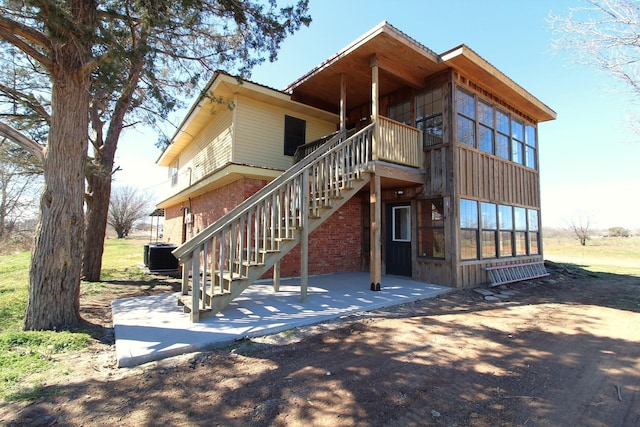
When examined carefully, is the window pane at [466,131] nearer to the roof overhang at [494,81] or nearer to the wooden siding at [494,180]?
the wooden siding at [494,180]

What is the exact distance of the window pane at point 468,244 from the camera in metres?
8.36

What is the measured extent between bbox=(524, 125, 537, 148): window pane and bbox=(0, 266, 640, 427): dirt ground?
8193mm

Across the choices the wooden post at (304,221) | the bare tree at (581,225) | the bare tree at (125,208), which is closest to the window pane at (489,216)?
the wooden post at (304,221)

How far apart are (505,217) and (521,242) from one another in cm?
152

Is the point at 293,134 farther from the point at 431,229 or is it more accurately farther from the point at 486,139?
the point at 486,139

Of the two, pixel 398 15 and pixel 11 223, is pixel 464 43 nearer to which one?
pixel 398 15

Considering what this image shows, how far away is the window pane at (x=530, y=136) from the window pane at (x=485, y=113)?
2.70m

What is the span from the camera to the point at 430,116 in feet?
29.0

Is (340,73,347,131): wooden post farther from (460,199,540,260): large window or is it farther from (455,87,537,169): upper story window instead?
(460,199,540,260): large window

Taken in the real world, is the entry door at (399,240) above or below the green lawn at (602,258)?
above


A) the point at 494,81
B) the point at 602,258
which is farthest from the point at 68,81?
the point at 602,258

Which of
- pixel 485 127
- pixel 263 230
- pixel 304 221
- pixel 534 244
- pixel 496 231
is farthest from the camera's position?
pixel 534 244

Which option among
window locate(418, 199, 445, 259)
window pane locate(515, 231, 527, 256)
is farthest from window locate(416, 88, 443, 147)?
window pane locate(515, 231, 527, 256)

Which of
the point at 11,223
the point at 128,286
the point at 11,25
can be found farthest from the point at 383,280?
the point at 11,223
